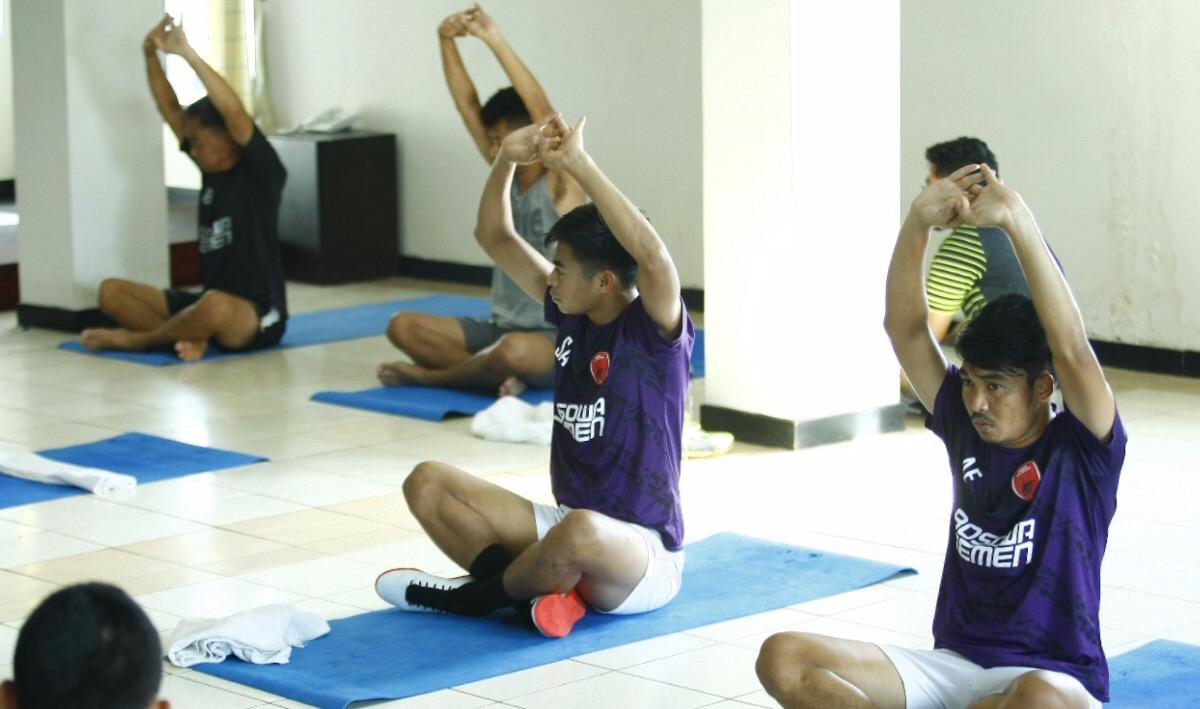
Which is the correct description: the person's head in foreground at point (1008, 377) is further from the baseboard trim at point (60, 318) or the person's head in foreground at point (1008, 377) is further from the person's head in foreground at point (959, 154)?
the baseboard trim at point (60, 318)

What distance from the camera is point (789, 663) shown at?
310cm

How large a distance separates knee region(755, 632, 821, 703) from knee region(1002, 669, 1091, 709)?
336mm

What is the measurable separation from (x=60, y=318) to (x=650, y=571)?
5236 millimetres

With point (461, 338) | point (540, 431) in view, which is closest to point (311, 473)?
point (540, 431)

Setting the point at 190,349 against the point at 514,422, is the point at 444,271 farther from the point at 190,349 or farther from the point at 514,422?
the point at 514,422

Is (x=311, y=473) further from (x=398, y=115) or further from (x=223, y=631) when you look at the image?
(x=398, y=115)

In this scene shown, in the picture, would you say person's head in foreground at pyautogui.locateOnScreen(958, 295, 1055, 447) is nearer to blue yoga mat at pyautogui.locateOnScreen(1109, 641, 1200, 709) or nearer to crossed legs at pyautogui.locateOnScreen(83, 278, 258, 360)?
blue yoga mat at pyautogui.locateOnScreen(1109, 641, 1200, 709)

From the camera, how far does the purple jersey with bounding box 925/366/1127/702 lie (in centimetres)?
303

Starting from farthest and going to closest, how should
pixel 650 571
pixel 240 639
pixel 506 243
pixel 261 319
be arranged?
1. pixel 261 319
2. pixel 506 243
3. pixel 650 571
4. pixel 240 639

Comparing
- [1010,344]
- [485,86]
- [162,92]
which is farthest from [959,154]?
[485,86]

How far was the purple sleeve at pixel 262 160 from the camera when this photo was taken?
7777mm

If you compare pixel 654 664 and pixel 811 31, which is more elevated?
pixel 811 31

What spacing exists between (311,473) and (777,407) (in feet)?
5.17

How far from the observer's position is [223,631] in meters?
3.90
